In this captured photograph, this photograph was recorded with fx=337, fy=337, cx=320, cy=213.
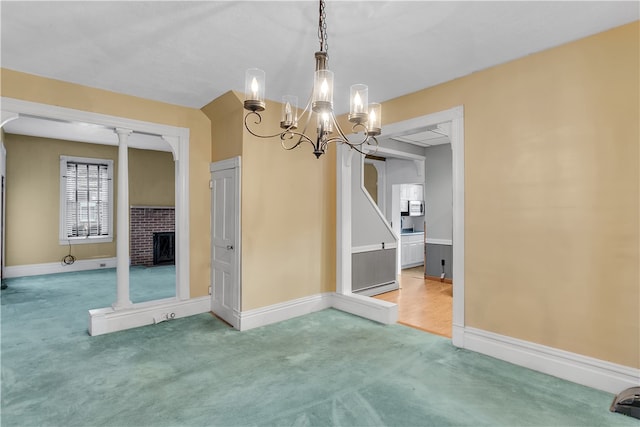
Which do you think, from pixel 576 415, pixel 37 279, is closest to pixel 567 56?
pixel 576 415

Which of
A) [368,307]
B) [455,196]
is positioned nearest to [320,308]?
[368,307]

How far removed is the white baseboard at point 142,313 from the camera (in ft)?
12.1

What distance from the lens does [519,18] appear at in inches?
93.3

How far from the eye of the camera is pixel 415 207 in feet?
29.6

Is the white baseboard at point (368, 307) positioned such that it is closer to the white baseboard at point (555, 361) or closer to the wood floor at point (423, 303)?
the wood floor at point (423, 303)

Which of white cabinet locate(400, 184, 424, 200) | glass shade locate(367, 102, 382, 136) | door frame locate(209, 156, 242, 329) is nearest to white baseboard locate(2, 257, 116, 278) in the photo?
door frame locate(209, 156, 242, 329)

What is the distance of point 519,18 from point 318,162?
9.25 ft

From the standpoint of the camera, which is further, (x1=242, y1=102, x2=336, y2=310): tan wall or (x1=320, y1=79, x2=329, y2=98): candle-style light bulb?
(x1=242, y1=102, x2=336, y2=310): tan wall

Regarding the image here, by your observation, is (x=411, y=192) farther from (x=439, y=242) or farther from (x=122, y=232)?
(x=122, y=232)

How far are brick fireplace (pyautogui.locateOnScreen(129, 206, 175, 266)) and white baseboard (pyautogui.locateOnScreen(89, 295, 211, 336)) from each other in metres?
4.29

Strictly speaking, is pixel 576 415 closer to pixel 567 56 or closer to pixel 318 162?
pixel 567 56

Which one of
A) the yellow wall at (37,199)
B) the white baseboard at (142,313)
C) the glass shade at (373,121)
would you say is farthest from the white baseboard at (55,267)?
the glass shade at (373,121)

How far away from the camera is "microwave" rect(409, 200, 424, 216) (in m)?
8.89

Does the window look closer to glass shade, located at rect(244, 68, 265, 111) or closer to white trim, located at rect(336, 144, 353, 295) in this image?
white trim, located at rect(336, 144, 353, 295)
